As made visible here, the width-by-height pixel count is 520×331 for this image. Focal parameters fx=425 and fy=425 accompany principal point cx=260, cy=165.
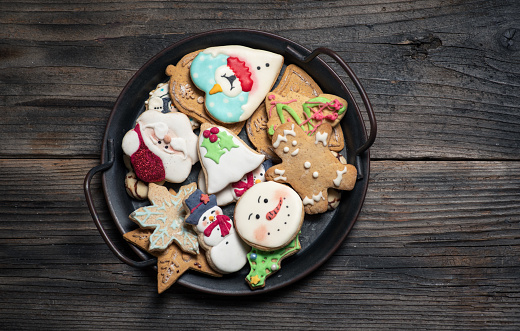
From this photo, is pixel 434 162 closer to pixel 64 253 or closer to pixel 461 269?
pixel 461 269

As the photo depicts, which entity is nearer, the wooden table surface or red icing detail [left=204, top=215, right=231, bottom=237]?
red icing detail [left=204, top=215, right=231, bottom=237]

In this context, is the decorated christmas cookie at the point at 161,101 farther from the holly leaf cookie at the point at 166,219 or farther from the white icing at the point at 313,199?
the white icing at the point at 313,199

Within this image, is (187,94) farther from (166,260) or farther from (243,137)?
(166,260)

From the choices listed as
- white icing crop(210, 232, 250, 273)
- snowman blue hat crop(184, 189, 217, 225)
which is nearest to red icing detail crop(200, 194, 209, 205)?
snowman blue hat crop(184, 189, 217, 225)

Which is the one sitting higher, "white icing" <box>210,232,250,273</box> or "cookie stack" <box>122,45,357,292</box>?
"cookie stack" <box>122,45,357,292</box>

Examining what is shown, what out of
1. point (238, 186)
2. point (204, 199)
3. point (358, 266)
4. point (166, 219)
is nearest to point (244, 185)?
point (238, 186)

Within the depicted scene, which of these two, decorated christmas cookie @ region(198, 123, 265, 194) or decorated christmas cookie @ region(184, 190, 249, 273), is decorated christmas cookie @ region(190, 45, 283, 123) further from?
A: decorated christmas cookie @ region(184, 190, 249, 273)
